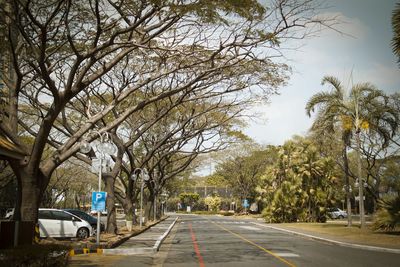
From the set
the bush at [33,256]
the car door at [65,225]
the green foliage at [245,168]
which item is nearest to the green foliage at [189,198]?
the green foliage at [245,168]

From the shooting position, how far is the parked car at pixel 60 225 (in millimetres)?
20984

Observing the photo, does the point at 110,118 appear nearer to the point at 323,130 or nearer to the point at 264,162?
the point at 323,130

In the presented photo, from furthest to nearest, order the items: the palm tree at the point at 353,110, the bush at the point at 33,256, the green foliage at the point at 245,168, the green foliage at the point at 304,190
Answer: the green foliage at the point at 245,168 < the green foliage at the point at 304,190 < the palm tree at the point at 353,110 < the bush at the point at 33,256

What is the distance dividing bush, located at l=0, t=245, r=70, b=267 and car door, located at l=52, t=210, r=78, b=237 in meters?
11.1

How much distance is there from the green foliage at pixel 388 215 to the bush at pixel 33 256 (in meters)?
17.6

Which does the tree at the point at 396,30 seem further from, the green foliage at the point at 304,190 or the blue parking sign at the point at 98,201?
the green foliage at the point at 304,190

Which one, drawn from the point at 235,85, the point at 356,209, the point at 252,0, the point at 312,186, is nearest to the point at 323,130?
the point at 235,85

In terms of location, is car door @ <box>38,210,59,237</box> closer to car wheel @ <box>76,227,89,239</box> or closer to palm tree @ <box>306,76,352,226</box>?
car wheel @ <box>76,227,89,239</box>

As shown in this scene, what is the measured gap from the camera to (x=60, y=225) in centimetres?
2128

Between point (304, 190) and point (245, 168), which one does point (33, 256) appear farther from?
point (245, 168)

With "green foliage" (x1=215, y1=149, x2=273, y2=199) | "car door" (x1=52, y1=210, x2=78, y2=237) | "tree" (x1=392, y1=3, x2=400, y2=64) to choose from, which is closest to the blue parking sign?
"car door" (x1=52, y1=210, x2=78, y2=237)

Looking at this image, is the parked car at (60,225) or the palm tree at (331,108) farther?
the palm tree at (331,108)

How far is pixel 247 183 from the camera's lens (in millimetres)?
69250

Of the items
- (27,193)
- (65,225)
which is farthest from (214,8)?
(65,225)
